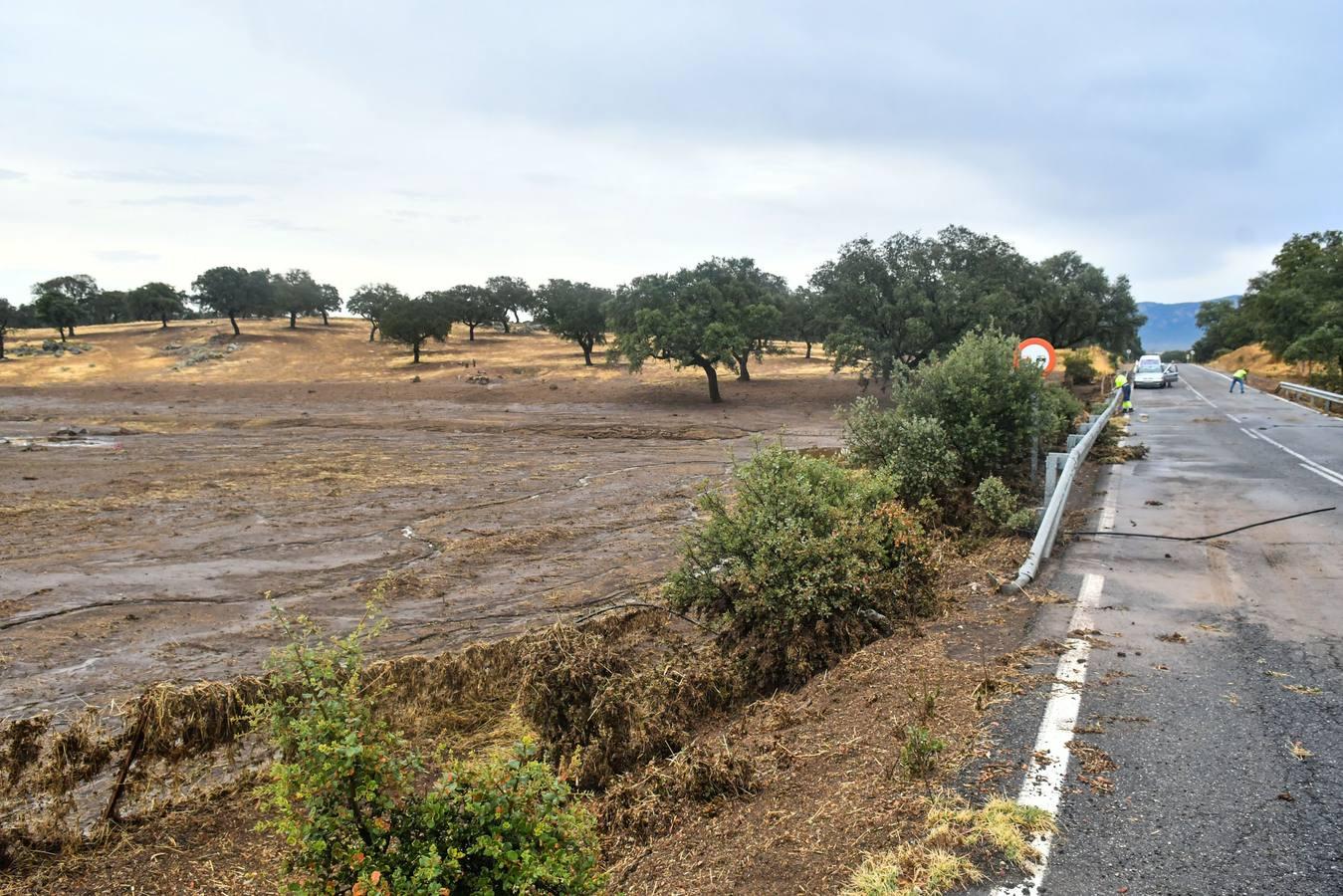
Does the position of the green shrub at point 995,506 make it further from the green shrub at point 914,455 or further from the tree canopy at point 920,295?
the tree canopy at point 920,295

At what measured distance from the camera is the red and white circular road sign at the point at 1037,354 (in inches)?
450

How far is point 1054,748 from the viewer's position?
4.43m

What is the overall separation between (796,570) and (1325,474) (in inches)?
497

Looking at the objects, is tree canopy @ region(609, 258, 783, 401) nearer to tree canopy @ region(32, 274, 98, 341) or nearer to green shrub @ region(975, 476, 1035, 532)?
green shrub @ region(975, 476, 1035, 532)

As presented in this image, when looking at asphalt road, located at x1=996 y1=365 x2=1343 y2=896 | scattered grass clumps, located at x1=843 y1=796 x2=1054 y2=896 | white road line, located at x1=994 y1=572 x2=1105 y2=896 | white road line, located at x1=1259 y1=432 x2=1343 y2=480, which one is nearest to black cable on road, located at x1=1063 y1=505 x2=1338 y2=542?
asphalt road, located at x1=996 y1=365 x2=1343 y2=896

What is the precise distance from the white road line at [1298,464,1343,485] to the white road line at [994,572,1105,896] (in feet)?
33.5

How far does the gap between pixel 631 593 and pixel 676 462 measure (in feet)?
44.9

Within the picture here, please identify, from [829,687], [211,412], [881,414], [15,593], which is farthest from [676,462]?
[211,412]

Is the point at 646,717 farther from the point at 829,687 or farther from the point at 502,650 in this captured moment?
the point at 502,650

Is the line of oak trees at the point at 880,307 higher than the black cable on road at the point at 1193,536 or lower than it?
higher

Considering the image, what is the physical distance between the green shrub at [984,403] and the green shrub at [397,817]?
366 inches

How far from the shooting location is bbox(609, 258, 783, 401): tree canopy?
4022 cm

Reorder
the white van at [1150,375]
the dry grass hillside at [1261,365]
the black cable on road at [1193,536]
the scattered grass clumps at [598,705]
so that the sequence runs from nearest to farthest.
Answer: the scattered grass clumps at [598,705], the black cable on road at [1193,536], the white van at [1150,375], the dry grass hillside at [1261,365]

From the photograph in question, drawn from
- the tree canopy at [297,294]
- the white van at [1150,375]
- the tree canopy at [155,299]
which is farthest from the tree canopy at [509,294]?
the white van at [1150,375]
